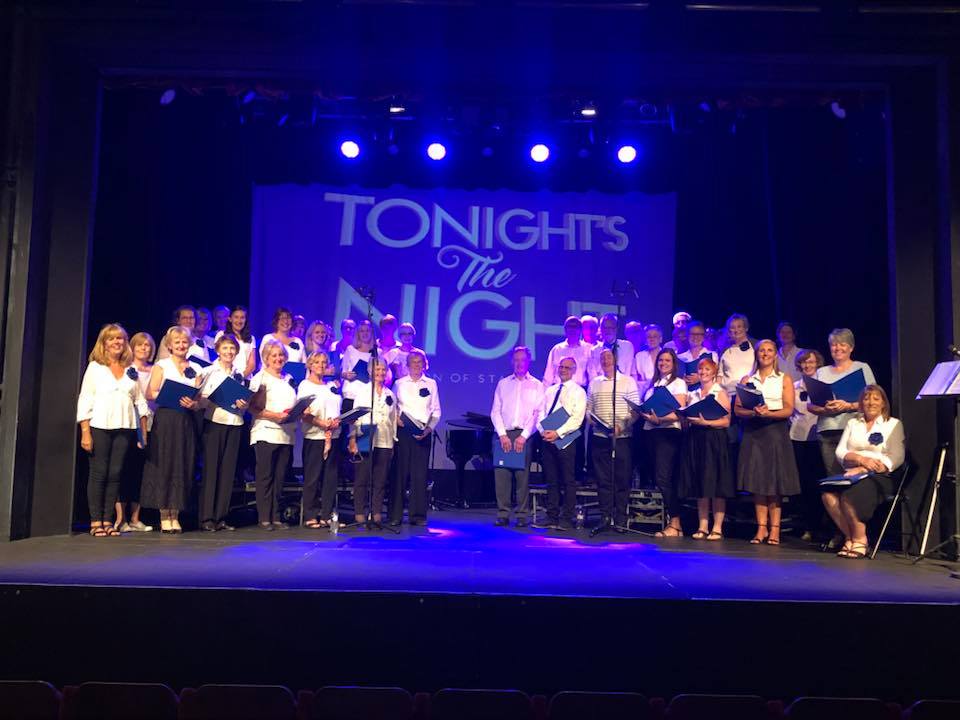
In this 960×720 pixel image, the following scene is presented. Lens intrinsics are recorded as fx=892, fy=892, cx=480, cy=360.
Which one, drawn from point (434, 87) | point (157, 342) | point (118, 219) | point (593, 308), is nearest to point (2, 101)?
point (118, 219)

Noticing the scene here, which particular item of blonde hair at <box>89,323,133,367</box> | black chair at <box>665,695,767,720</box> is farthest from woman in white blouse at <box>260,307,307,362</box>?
black chair at <box>665,695,767,720</box>

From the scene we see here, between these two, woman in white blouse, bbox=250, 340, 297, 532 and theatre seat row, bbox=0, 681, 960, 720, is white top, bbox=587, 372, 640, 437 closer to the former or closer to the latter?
woman in white blouse, bbox=250, 340, 297, 532

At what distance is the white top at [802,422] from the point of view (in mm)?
8219

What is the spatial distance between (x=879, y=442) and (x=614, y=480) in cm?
237

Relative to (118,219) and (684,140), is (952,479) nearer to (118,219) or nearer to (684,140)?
(684,140)

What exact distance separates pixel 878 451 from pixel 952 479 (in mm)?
628

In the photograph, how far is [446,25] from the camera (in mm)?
7273

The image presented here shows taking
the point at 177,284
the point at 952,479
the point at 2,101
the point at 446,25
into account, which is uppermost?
the point at 446,25

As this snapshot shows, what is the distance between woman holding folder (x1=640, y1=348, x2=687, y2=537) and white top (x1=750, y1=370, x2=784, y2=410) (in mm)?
803

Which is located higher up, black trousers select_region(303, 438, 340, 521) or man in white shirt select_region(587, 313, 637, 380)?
man in white shirt select_region(587, 313, 637, 380)

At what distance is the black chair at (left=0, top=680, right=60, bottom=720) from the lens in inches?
103

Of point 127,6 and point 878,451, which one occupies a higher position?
point 127,6

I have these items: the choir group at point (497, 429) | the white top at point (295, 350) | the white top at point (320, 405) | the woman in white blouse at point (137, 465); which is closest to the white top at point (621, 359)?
the choir group at point (497, 429)

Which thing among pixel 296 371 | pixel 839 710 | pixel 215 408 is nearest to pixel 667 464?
pixel 296 371
